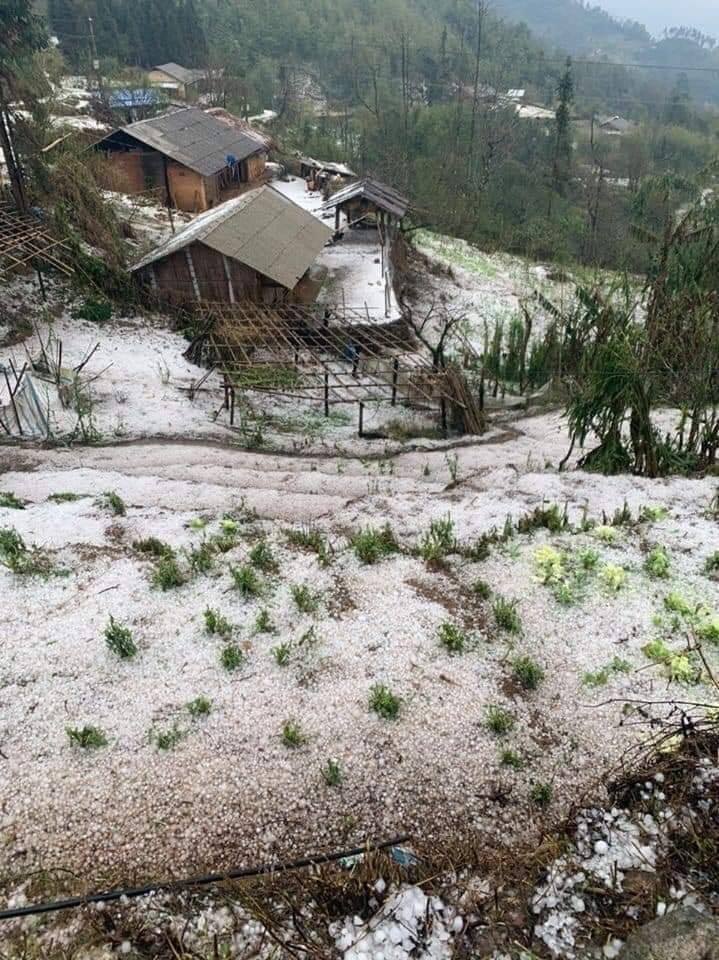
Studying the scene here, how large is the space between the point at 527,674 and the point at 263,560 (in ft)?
8.74

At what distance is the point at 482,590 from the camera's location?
5445 mm

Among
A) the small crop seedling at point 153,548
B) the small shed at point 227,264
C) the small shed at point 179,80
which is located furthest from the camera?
the small shed at point 179,80

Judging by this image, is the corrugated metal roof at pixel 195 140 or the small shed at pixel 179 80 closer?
the corrugated metal roof at pixel 195 140

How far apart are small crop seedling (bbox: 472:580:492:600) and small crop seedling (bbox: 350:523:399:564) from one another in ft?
3.16

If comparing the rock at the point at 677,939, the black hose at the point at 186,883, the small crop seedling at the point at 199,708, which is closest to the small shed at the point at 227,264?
the small crop seedling at the point at 199,708

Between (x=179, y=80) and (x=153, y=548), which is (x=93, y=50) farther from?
(x=153, y=548)

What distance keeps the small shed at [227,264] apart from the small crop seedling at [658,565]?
37.9ft

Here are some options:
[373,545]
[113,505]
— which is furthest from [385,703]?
[113,505]

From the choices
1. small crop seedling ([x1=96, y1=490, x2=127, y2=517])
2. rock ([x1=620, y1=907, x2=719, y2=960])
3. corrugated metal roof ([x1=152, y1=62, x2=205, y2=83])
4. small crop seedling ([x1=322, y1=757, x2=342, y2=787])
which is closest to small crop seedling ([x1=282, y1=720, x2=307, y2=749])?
small crop seedling ([x1=322, y1=757, x2=342, y2=787])

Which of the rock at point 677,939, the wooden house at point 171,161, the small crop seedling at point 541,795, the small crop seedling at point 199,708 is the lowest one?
the small crop seedling at point 199,708

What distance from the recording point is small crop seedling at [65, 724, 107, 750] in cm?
419

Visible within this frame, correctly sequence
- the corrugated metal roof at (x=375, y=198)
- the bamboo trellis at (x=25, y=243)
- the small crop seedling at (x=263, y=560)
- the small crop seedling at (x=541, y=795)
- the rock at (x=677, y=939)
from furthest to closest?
the corrugated metal roof at (x=375, y=198), the bamboo trellis at (x=25, y=243), the small crop seedling at (x=263, y=560), the small crop seedling at (x=541, y=795), the rock at (x=677, y=939)

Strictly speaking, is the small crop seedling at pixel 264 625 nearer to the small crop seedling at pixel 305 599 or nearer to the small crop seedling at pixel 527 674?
the small crop seedling at pixel 305 599

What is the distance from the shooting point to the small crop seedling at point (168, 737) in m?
4.21
